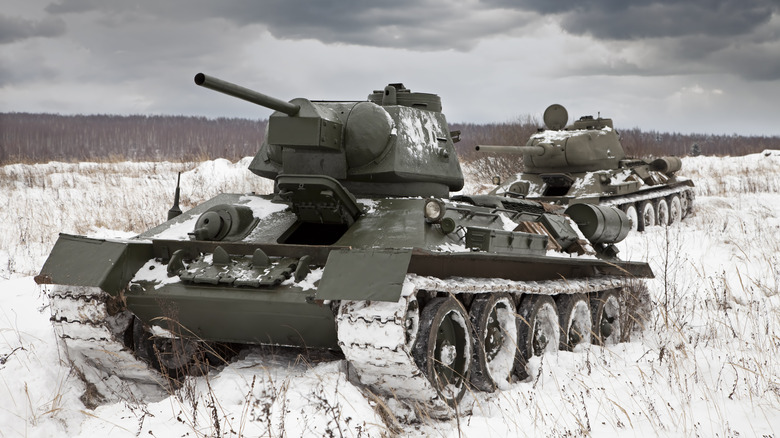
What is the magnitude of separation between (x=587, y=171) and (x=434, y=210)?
13.2 metres

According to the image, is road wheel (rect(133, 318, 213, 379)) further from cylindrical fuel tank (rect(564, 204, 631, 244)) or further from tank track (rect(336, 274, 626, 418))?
cylindrical fuel tank (rect(564, 204, 631, 244))

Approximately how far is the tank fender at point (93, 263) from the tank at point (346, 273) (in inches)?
0.5

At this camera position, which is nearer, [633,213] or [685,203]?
[633,213]

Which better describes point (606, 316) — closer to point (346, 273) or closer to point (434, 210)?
point (434, 210)

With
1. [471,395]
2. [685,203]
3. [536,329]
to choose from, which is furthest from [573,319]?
[685,203]

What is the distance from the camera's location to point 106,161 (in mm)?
26391

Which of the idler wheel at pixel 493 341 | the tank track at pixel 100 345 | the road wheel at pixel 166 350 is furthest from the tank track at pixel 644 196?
the tank track at pixel 100 345

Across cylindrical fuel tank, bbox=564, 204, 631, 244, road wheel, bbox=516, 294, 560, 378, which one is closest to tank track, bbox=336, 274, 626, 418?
road wheel, bbox=516, 294, 560, 378

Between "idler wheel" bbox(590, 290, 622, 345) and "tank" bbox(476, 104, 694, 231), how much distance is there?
8.30 meters

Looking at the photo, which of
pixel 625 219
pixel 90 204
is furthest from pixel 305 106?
pixel 90 204

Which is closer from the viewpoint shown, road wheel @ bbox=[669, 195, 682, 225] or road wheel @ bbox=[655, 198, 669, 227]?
road wheel @ bbox=[655, 198, 669, 227]

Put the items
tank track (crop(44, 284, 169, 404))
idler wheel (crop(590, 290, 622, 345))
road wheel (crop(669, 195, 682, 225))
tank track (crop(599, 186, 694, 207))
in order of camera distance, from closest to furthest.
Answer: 1. tank track (crop(44, 284, 169, 404))
2. idler wheel (crop(590, 290, 622, 345))
3. tank track (crop(599, 186, 694, 207))
4. road wheel (crop(669, 195, 682, 225))

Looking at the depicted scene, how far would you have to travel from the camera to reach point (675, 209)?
70.4ft

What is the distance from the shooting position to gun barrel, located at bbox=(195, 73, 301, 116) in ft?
18.8
